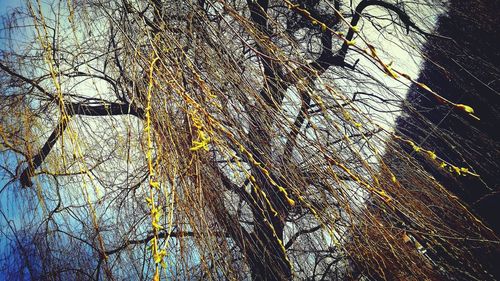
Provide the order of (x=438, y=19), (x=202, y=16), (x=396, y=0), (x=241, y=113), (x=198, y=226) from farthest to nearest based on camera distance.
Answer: (x=396, y=0) → (x=438, y=19) → (x=202, y=16) → (x=241, y=113) → (x=198, y=226)

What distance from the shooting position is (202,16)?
121cm

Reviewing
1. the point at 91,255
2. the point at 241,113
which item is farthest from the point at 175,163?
the point at 91,255

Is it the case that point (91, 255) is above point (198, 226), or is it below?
above

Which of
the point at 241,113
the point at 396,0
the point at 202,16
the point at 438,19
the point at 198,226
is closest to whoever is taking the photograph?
the point at 198,226

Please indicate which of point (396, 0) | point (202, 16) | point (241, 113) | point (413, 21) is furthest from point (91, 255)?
point (396, 0)

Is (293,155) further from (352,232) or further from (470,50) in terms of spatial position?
(470,50)

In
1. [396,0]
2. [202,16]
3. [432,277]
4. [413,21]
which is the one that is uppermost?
[202,16]

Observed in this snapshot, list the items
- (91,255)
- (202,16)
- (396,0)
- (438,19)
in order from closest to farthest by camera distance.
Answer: (202,16), (91,255), (438,19), (396,0)

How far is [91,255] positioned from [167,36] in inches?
62.1

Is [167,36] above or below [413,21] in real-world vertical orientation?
above

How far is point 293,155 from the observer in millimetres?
1107

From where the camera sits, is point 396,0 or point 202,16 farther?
point 396,0

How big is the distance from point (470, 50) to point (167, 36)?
2126mm

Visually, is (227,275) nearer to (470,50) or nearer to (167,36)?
(167,36)
